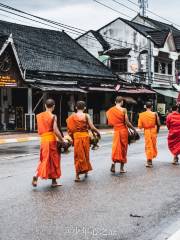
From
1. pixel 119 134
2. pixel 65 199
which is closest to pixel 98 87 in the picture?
pixel 119 134

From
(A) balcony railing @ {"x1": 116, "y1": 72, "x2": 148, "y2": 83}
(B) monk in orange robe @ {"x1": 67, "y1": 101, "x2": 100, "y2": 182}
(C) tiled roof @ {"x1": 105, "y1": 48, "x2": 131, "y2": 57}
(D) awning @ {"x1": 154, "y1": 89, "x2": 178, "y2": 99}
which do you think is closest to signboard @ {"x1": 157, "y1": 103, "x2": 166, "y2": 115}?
(D) awning @ {"x1": 154, "y1": 89, "x2": 178, "y2": 99}

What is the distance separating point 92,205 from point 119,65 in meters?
40.2

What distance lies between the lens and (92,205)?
25.8 ft

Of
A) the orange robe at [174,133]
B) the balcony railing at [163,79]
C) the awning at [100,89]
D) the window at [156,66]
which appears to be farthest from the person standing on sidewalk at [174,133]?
the window at [156,66]

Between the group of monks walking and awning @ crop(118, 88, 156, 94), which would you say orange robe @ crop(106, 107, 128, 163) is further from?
awning @ crop(118, 88, 156, 94)

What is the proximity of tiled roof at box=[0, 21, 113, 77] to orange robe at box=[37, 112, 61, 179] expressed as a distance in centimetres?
2181

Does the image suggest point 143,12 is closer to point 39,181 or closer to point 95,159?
point 95,159

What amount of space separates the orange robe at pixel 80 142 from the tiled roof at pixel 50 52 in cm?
2109

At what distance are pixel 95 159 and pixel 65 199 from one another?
636 centimetres

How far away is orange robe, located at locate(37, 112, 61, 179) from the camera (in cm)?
938

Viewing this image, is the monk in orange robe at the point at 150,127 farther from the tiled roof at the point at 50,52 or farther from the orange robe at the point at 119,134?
the tiled roof at the point at 50,52

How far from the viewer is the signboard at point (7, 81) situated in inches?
1121

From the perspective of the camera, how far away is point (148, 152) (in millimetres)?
13008

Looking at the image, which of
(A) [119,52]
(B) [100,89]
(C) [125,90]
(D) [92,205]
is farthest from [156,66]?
(D) [92,205]
